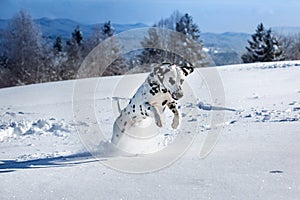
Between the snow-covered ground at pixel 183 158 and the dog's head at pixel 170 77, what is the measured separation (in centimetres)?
65

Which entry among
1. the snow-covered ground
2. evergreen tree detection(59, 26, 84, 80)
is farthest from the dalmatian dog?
evergreen tree detection(59, 26, 84, 80)

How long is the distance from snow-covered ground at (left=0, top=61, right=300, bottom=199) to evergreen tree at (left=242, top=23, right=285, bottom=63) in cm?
2587

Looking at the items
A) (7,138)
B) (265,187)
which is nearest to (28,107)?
(7,138)

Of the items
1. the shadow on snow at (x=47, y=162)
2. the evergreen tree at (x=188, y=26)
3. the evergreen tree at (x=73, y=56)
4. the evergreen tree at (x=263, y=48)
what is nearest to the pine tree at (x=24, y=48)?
the evergreen tree at (x=73, y=56)

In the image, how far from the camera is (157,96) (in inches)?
164

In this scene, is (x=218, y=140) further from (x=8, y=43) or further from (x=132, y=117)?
(x=8, y=43)

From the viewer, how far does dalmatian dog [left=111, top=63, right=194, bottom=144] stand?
4.05 metres

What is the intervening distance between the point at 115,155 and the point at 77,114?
4665 millimetres

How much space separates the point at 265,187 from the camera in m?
3.02

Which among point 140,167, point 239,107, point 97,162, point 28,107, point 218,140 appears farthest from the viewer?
point 28,107

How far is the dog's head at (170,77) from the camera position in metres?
4.03

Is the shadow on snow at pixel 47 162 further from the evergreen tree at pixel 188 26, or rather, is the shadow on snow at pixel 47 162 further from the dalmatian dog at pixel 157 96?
the evergreen tree at pixel 188 26

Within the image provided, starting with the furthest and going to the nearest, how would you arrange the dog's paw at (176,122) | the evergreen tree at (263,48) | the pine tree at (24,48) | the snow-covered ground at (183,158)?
the evergreen tree at (263,48)
the pine tree at (24,48)
the dog's paw at (176,122)
the snow-covered ground at (183,158)

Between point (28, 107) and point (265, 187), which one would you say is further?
point (28, 107)
